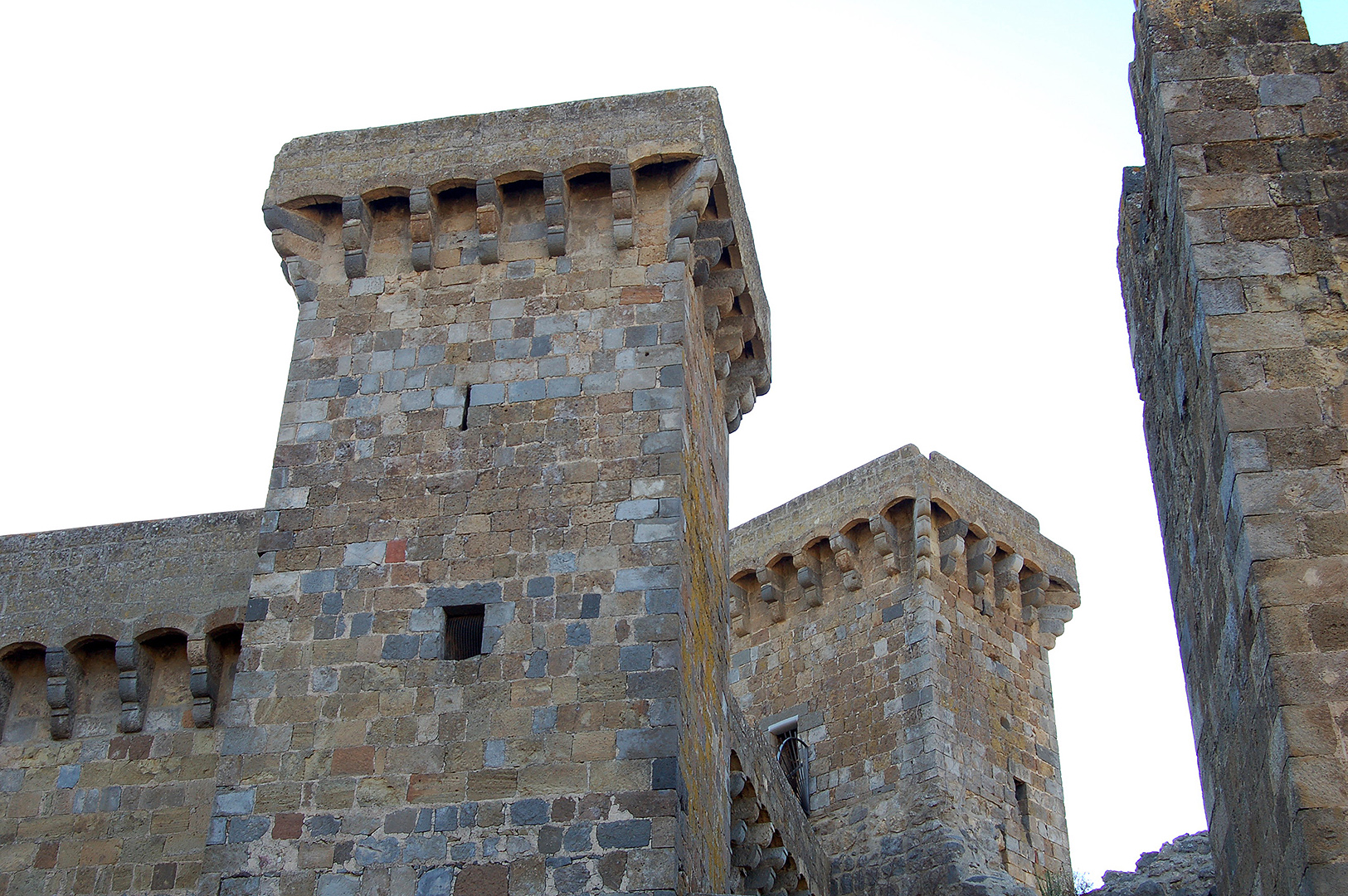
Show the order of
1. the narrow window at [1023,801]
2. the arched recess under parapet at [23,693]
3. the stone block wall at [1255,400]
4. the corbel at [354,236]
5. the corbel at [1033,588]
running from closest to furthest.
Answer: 1. the stone block wall at [1255,400]
2. the corbel at [354,236]
3. the arched recess under parapet at [23,693]
4. the narrow window at [1023,801]
5. the corbel at [1033,588]

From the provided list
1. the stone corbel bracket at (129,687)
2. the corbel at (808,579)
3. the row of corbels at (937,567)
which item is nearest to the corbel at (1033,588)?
the row of corbels at (937,567)

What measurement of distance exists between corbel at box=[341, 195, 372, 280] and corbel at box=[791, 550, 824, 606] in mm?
5683

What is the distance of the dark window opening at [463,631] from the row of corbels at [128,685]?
8.24 feet

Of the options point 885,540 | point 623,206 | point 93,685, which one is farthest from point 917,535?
point 93,685

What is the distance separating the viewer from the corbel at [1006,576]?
44.3ft

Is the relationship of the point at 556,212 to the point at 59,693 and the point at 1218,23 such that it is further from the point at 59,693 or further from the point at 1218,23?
the point at 59,693

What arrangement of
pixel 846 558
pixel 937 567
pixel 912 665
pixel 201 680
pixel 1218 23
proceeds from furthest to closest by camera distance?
pixel 846 558, pixel 937 567, pixel 912 665, pixel 201 680, pixel 1218 23

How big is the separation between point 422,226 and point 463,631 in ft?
9.03

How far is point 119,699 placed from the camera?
9.86 meters

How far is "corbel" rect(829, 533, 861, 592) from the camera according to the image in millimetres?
13164

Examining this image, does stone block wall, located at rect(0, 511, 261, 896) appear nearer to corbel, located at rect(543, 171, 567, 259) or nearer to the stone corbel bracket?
the stone corbel bracket

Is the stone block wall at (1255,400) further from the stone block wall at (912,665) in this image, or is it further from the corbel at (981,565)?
the corbel at (981,565)

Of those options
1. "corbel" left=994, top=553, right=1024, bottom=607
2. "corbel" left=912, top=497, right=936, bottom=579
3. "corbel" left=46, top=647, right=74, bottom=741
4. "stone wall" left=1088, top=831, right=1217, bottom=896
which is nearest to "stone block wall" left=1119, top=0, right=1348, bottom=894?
"stone wall" left=1088, top=831, right=1217, bottom=896

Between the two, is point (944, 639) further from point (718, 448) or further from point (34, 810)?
point (34, 810)
